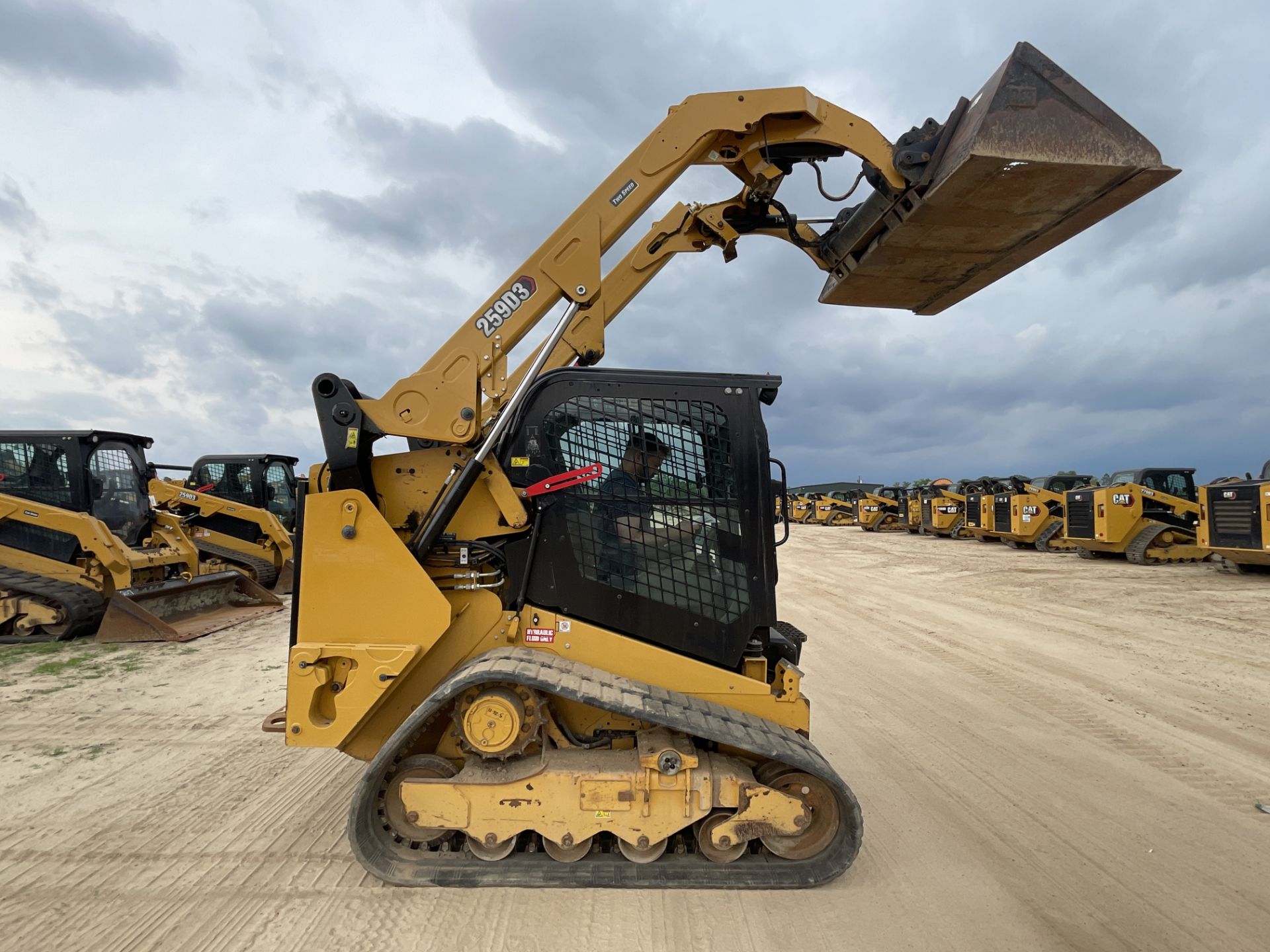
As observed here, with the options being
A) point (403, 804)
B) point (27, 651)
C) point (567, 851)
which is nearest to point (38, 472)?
point (27, 651)

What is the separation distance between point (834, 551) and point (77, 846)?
23.2 meters

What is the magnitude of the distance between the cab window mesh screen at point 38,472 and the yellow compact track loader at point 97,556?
1 cm

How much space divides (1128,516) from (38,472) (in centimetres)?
2275

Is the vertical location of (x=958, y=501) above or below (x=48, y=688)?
above

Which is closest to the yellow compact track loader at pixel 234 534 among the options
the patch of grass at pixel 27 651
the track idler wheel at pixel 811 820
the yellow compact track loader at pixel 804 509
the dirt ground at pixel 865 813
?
the patch of grass at pixel 27 651

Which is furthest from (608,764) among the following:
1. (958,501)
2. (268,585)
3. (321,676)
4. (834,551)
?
(958,501)

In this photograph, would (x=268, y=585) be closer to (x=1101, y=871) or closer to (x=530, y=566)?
(x=530, y=566)

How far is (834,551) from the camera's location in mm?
24641

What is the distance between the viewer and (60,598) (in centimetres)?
923

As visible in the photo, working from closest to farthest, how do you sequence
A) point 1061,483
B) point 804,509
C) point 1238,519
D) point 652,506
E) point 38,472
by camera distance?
point 652,506
point 38,472
point 1238,519
point 1061,483
point 804,509

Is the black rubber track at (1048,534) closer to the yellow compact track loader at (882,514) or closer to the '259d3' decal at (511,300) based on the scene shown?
the yellow compact track loader at (882,514)

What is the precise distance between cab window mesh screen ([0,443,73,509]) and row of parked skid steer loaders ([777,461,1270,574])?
1063 centimetres

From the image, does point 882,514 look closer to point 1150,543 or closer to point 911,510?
point 911,510

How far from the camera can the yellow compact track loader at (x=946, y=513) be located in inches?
1154
